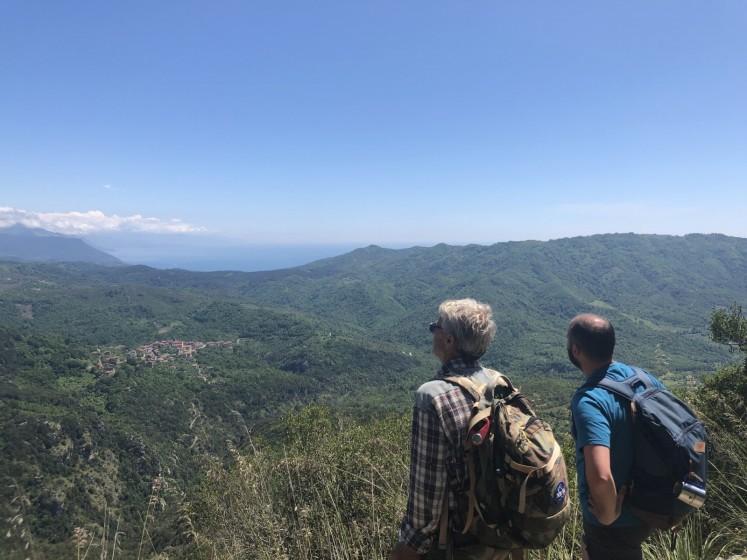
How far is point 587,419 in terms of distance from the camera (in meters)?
1.94

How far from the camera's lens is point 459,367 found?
77.8 inches

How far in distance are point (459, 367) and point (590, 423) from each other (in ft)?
2.21

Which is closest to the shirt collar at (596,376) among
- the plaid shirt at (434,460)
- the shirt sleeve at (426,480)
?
the plaid shirt at (434,460)

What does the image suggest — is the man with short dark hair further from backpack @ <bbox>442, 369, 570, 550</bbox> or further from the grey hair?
the grey hair

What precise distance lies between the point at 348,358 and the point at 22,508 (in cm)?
13242

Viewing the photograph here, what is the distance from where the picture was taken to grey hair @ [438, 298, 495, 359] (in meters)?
1.99

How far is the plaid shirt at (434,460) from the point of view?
174cm

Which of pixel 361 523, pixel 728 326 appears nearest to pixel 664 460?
pixel 361 523

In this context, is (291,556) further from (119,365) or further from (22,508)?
(119,365)

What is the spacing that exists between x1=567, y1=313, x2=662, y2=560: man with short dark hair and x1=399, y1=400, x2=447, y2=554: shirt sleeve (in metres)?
0.75

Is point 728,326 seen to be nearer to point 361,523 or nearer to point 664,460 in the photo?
point 361,523

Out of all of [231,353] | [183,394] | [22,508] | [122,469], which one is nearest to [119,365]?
[183,394]

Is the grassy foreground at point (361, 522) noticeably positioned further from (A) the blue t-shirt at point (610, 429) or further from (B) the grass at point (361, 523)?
(A) the blue t-shirt at point (610, 429)

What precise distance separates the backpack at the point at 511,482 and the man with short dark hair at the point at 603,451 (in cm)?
23
